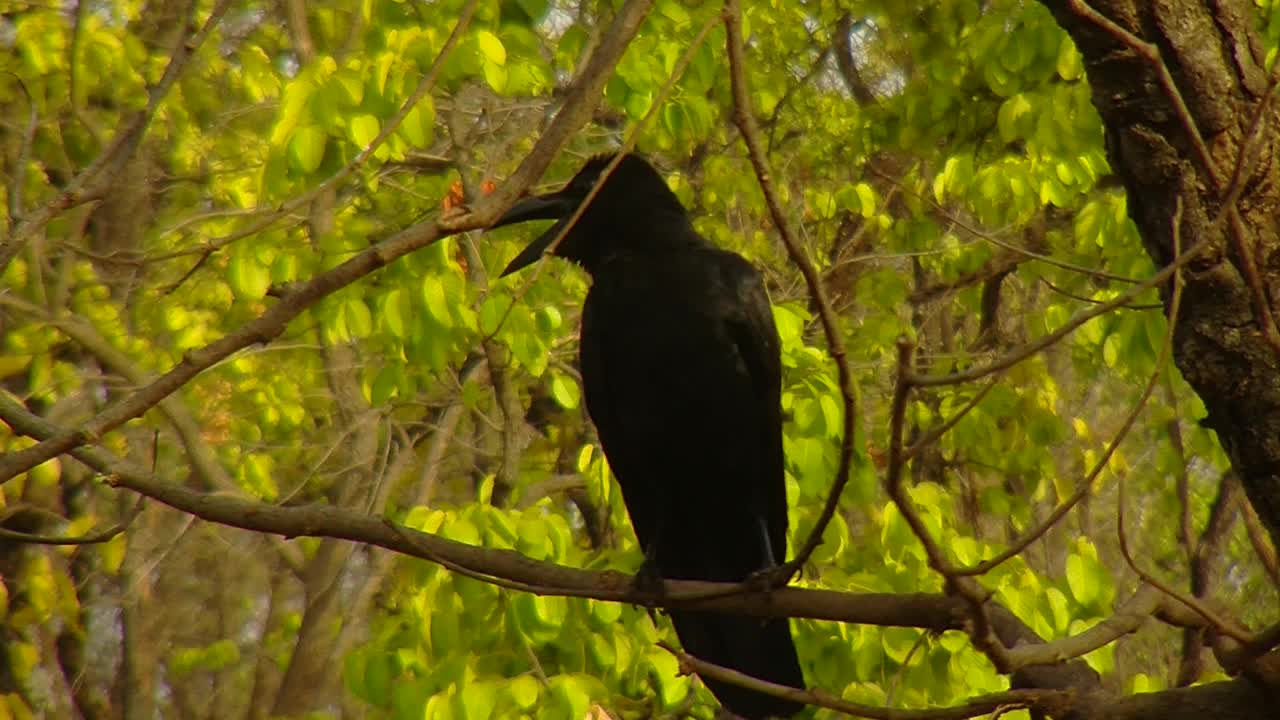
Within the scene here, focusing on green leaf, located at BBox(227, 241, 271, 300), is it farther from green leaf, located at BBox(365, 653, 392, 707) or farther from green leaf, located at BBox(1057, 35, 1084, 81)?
green leaf, located at BBox(1057, 35, 1084, 81)

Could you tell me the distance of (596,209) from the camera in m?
4.18

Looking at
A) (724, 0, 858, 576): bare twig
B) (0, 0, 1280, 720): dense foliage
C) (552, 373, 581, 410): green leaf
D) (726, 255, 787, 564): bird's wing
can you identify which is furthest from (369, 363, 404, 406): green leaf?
(724, 0, 858, 576): bare twig

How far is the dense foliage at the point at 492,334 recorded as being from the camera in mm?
4137

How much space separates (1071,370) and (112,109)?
6069 millimetres

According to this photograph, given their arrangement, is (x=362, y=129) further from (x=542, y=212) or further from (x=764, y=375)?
(x=764, y=375)

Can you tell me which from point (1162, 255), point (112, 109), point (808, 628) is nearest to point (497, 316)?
point (808, 628)

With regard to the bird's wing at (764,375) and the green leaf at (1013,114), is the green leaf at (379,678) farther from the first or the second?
the green leaf at (1013,114)

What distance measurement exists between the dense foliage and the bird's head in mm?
288

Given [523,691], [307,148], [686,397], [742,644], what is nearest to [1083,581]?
[742,644]

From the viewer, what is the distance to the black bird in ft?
12.4

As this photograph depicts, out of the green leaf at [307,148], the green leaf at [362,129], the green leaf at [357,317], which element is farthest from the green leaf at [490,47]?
the green leaf at [357,317]

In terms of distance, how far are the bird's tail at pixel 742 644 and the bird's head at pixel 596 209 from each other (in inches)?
40.3

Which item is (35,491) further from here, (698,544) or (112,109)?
(698,544)

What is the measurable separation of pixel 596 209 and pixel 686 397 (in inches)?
26.4
